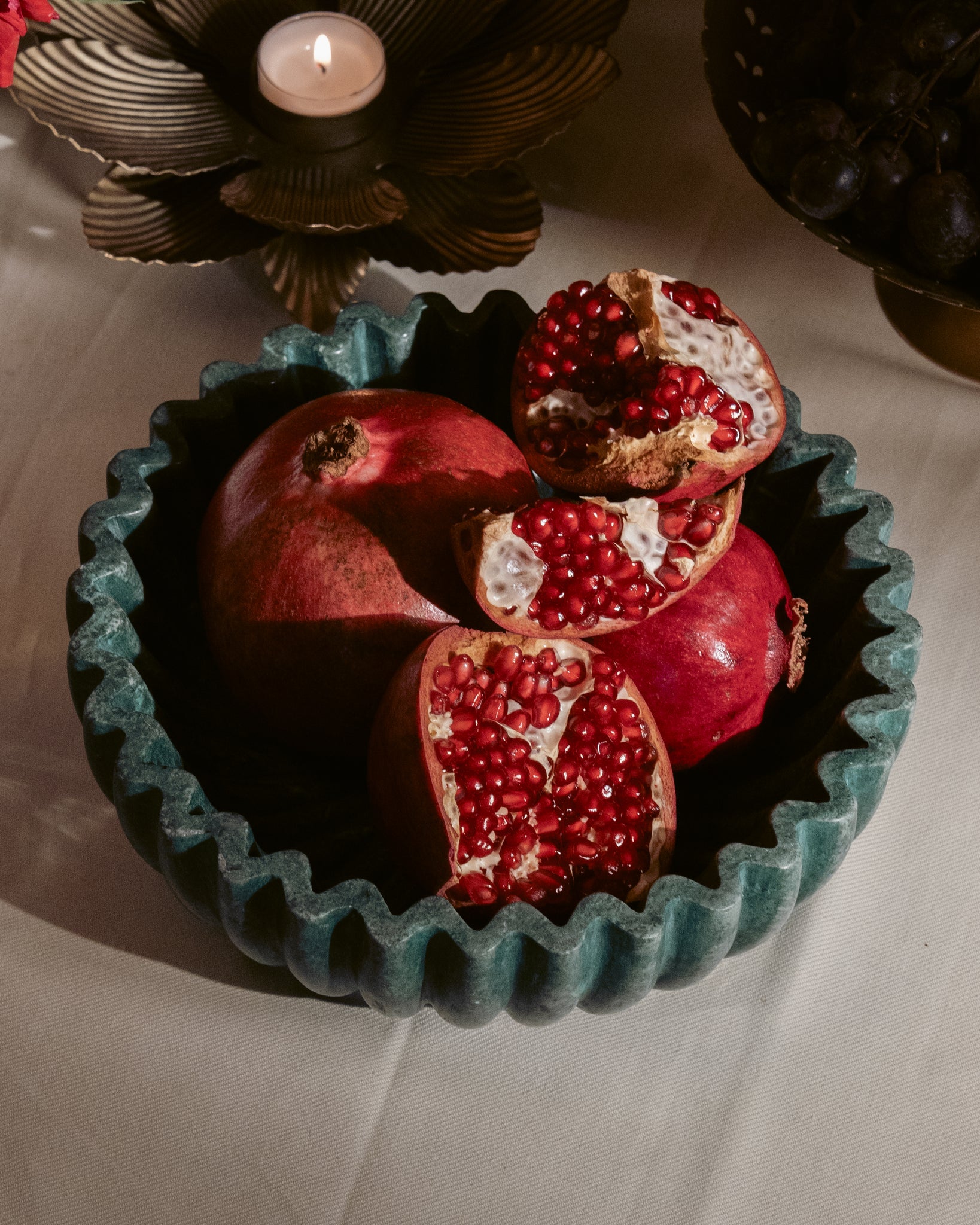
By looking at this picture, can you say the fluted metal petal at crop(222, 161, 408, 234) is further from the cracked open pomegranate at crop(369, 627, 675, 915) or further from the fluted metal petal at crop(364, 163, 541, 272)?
the cracked open pomegranate at crop(369, 627, 675, 915)

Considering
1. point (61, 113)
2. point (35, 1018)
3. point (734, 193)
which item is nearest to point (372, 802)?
point (35, 1018)

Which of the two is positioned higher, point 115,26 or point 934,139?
point 934,139

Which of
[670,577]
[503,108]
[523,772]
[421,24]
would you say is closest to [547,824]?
[523,772]

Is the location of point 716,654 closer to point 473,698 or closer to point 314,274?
point 473,698

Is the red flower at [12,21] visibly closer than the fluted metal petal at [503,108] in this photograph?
Yes

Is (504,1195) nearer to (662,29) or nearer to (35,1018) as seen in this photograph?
(35,1018)

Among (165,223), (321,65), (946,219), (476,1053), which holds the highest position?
(946,219)

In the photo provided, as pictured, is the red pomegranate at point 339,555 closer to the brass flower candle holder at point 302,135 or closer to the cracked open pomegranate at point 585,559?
the cracked open pomegranate at point 585,559

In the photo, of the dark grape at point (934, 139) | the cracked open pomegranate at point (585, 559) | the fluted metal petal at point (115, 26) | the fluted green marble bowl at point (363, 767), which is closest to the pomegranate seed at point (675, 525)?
the cracked open pomegranate at point (585, 559)
